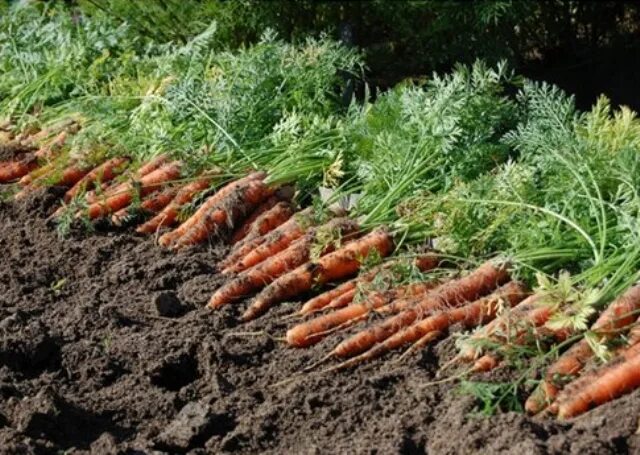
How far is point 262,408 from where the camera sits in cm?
404

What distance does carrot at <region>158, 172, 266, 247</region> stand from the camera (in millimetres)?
5449

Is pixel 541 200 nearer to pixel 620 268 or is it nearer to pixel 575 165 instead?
pixel 575 165

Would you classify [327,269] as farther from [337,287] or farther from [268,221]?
[268,221]

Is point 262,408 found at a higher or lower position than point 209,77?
lower

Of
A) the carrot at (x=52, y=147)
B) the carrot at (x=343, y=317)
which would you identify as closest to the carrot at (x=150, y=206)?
the carrot at (x=52, y=147)

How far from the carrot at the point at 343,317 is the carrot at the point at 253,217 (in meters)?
0.89

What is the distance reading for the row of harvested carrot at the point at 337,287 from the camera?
12.9 ft

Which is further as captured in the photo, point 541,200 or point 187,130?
point 187,130

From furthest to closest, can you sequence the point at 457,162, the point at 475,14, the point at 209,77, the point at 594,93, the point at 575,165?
the point at 594,93 < the point at 475,14 < the point at 209,77 < the point at 457,162 < the point at 575,165

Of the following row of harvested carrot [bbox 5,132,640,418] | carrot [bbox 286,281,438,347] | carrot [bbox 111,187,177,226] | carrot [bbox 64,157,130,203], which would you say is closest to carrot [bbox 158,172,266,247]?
row of harvested carrot [bbox 5,132,640,418]

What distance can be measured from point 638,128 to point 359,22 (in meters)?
3.75

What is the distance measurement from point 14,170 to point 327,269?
2096mm

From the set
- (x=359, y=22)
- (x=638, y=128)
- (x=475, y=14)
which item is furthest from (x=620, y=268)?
(x=359, y=22)

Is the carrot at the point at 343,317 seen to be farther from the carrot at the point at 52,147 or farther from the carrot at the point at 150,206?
the carrot at the point at 52,147
